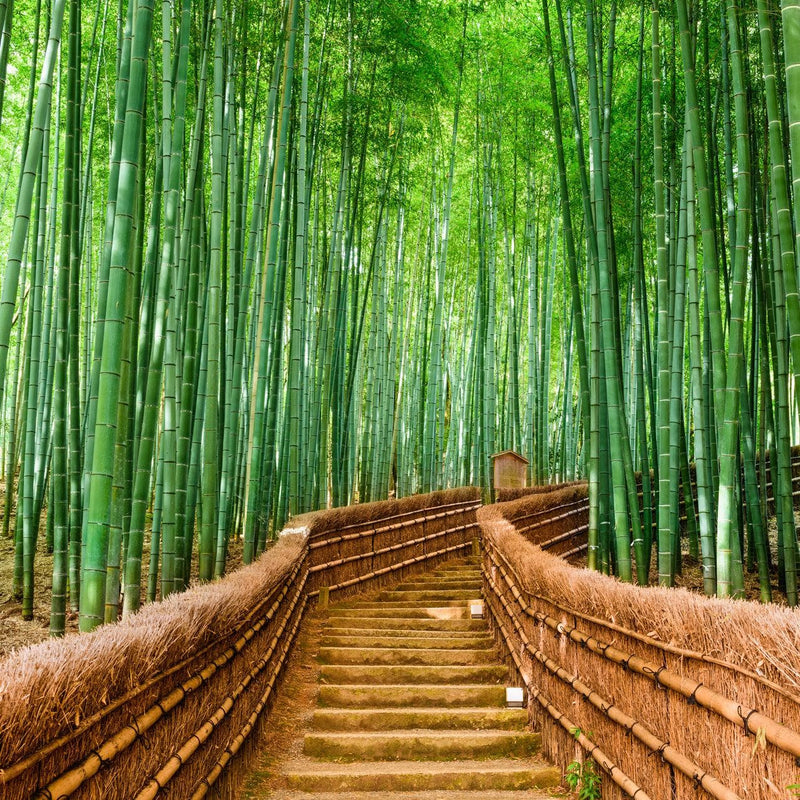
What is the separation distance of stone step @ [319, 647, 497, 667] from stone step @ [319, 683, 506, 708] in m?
0.39

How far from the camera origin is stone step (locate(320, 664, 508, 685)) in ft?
12.8

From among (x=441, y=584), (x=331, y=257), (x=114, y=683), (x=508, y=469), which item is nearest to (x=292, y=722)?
(x=114, y=683)

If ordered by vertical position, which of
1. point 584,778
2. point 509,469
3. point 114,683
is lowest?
point 584,778

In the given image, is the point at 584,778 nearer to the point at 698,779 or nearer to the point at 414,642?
the point at 698,779

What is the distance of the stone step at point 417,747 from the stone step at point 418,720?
214mm

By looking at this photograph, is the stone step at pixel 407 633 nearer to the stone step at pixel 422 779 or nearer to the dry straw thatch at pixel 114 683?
the stone step at pixel 422 779

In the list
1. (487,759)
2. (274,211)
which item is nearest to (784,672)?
(487,759)

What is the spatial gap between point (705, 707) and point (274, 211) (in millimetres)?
3400

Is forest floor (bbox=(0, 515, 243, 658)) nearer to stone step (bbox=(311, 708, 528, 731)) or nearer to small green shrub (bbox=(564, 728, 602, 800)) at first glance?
stone step (bbox=(311, 708, 528, 731))

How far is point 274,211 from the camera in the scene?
4.44 m

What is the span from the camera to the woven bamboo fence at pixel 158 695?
1318 millimetres

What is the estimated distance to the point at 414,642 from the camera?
4309mm

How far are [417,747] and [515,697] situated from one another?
536 mm

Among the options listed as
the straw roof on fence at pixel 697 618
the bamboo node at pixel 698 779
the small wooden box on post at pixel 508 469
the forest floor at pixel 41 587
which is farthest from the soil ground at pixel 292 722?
the small wooden box on post at pixel 508 469
